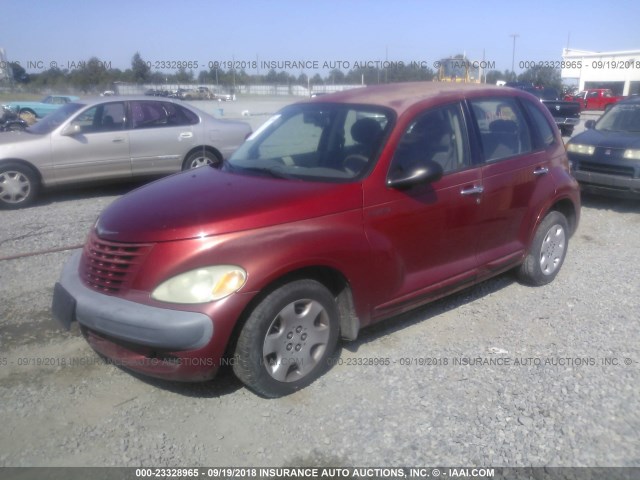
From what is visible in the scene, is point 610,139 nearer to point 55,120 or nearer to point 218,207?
point 218,207

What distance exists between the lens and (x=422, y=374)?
3516 mm

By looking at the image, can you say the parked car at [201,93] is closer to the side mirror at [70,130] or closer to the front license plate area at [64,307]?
the side mirror at [70,130]

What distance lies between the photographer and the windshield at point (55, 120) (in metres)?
8.17

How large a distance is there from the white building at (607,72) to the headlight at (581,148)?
45.6 m

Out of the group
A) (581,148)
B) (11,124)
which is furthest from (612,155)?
(11,124)

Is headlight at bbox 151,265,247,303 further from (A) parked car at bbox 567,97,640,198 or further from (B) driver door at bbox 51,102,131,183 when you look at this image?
(A) parked car at bbox 567,97,640,198

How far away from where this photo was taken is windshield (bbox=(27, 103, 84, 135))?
8172mm

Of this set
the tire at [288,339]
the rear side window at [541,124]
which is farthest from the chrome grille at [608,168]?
the tire at [288,339]

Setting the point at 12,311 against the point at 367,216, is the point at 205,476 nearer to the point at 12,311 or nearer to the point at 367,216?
the point at 367,216

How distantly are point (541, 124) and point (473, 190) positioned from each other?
53.7 inches

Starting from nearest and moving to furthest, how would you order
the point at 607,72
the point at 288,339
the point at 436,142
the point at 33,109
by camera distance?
1. the point at 288,339
2. the point at 436,142
3. the point at 33,109
4. the point at 607,72

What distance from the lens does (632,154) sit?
751 centimetres

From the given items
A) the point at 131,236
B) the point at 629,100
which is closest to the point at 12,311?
the point at 131,236

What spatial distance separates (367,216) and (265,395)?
4.05 feet
